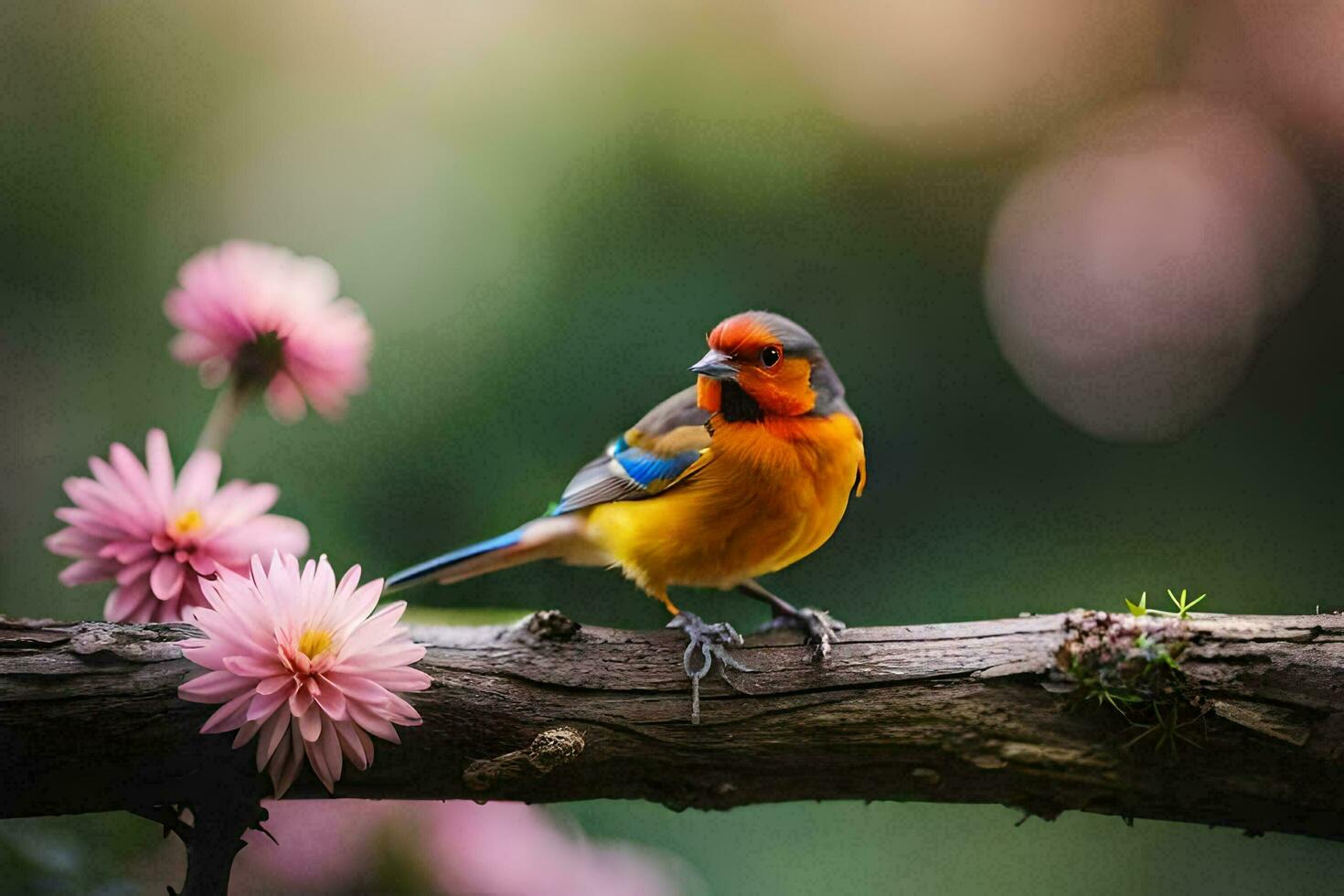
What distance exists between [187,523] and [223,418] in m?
0.13

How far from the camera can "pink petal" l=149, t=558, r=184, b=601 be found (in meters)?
1.20

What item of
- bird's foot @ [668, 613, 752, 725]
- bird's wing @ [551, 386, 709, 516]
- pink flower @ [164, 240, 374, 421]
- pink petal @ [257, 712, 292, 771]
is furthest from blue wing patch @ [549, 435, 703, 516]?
pink petal @ [257, 712, 292, 771]

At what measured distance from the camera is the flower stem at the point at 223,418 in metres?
1.23

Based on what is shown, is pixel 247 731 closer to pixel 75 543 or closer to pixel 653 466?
pixel 75 543

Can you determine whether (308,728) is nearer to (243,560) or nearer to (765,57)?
(243,560)

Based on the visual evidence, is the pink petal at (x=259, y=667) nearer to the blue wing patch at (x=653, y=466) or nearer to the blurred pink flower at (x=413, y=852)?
the blurred pink flower at (x=413, y=852)

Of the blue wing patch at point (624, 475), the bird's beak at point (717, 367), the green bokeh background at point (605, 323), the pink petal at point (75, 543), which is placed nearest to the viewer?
the pink petal at point (75, 543)

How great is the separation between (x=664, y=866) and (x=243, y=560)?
902 mm

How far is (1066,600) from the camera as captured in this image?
87.0 inches

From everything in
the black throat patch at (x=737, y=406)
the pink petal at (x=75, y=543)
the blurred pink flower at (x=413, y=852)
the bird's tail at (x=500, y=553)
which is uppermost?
the black throat patch at (x=737, y=406)

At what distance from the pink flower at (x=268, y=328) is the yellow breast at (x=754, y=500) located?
1.48 feet

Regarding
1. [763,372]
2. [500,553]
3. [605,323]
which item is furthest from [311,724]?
[605,323]

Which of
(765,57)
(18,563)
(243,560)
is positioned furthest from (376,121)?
(243,560)

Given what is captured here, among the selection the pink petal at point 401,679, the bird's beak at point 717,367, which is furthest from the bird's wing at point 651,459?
the pink petal at point 401,679
